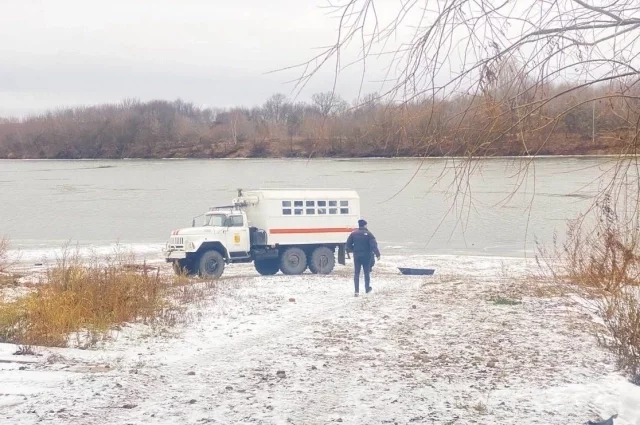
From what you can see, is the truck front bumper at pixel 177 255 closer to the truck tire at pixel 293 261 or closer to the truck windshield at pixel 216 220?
the truck windshield at pixel 216 220

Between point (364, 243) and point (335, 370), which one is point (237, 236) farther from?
point (335, 370)

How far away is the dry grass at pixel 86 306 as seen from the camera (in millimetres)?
9648

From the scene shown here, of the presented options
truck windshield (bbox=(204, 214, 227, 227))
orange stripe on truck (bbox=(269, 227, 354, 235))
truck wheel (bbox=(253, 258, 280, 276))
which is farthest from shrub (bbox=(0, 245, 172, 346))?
truck wheel (bbox=(253, 258, 280, 276))

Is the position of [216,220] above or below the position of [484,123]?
below

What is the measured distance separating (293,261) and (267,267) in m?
0.87

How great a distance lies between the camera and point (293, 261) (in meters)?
20.6

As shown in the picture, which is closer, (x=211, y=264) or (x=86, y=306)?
(x=86, y=306)

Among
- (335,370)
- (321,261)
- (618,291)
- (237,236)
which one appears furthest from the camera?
(321,261)

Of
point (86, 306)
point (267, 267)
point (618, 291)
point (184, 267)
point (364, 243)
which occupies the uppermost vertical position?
point (618, 291)

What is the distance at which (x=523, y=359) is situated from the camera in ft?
29.5

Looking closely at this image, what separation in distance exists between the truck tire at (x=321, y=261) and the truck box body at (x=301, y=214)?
293 mm

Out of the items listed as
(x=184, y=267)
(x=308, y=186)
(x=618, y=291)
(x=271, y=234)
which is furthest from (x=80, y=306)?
(x=308, y=186)

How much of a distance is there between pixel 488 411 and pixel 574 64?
11.9 feet

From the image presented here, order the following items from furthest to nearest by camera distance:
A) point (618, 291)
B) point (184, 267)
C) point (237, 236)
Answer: point (237, 236), point (184, 267), point (618, 291)
